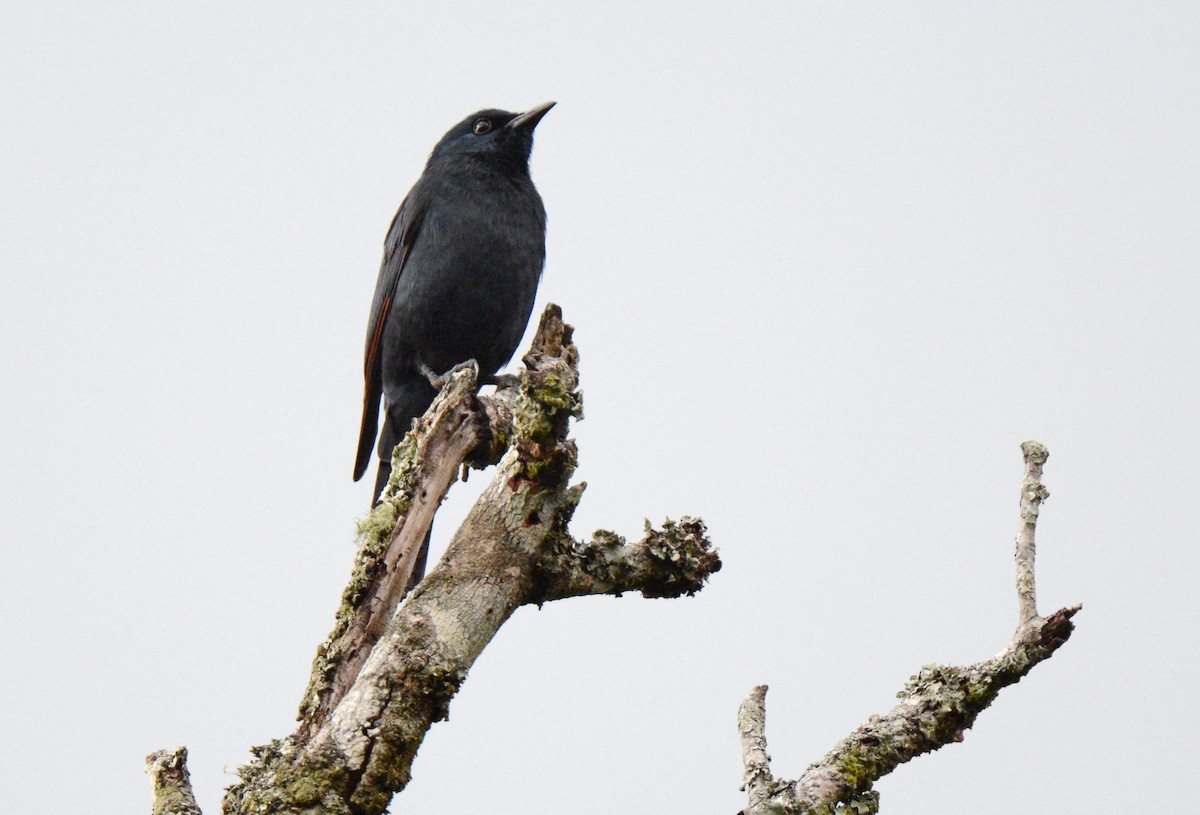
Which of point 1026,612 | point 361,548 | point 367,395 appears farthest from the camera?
point 367,395

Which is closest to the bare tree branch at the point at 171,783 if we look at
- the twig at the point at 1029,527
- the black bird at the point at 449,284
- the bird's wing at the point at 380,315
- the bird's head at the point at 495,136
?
the twig at the point at 1029,527

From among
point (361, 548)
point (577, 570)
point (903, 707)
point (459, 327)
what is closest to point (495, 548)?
point (577, 570)

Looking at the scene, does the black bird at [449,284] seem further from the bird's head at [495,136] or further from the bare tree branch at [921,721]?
the bare tree branch at [921,721]

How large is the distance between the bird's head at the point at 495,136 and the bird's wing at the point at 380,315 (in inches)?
17.1

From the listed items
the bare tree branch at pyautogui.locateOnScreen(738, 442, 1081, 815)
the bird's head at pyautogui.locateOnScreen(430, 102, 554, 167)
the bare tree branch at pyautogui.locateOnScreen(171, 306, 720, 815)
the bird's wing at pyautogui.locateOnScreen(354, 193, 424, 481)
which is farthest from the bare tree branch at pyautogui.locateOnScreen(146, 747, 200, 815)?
the bird's head at pyautogui.locateOnScreen(430, 102, 554, 167)

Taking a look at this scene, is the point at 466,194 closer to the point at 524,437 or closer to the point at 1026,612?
the point at 524,437

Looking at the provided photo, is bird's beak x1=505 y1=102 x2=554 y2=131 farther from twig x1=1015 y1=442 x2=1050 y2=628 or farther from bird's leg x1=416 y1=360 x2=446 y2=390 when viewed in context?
twig x1=1015 y1=442 x2=1050 y2=628

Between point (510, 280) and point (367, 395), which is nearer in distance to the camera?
point (510, 280)

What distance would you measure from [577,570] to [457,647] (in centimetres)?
47

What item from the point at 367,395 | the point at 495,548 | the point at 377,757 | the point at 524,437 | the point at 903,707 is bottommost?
the point at 377,757

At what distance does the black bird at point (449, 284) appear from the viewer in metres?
6.05

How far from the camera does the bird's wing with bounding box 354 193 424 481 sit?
635 cm

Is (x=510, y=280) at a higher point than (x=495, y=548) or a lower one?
higher

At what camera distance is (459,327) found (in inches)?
239
